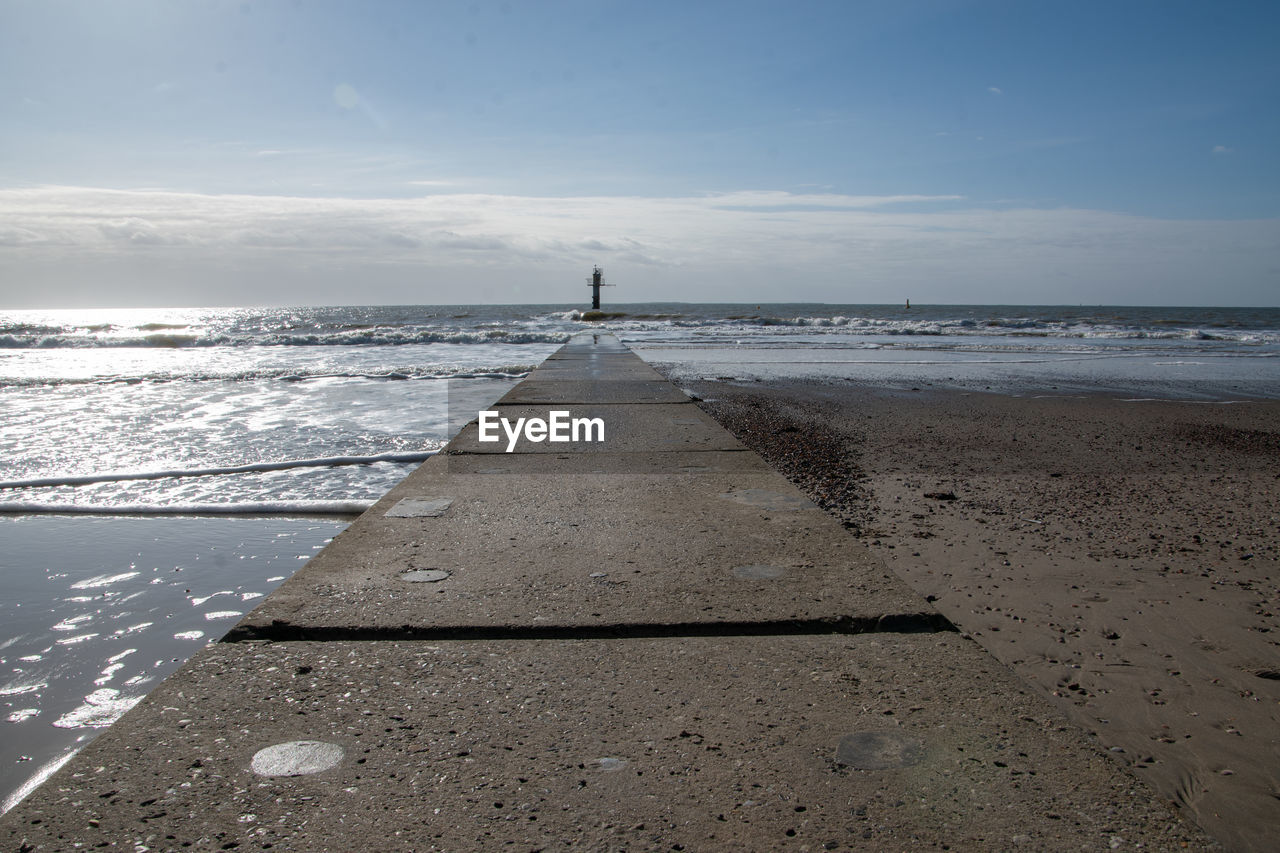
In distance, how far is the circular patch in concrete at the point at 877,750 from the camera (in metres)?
1.32

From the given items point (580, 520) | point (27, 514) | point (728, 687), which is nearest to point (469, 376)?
point (27, 514)

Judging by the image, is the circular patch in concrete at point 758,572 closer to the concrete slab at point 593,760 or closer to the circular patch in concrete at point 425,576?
the concrete slab at point 593,760

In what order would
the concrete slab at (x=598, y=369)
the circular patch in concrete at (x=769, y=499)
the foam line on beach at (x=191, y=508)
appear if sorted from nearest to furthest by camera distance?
1. the circular patch in concrete at (x=769, y=499)
2. the foam line on beach at (x=191, y=508)
3. the concrete slab at (x=598, y=369)

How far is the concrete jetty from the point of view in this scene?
1.16 metres

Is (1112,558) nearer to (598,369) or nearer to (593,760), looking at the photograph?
(593,760)

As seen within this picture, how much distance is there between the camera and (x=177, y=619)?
2.45 meters

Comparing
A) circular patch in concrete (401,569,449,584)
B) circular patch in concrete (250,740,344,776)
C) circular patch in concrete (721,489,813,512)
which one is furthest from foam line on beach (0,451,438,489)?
circular patch in concrete (250,740,344,776)

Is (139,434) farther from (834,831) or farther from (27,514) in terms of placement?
(834,831)

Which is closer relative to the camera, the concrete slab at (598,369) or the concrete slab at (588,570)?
the concrete slab at (588,570)

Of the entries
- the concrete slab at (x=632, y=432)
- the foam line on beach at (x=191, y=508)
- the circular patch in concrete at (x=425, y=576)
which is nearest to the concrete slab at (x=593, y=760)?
the circular patch in concrete at (x=425, y=576)

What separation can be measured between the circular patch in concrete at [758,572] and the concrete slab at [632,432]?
193 centimetres

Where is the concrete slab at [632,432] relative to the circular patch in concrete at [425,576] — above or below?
above

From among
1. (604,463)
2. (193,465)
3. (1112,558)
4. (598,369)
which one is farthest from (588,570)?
(598,369)

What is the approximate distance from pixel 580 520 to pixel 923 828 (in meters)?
1.78
